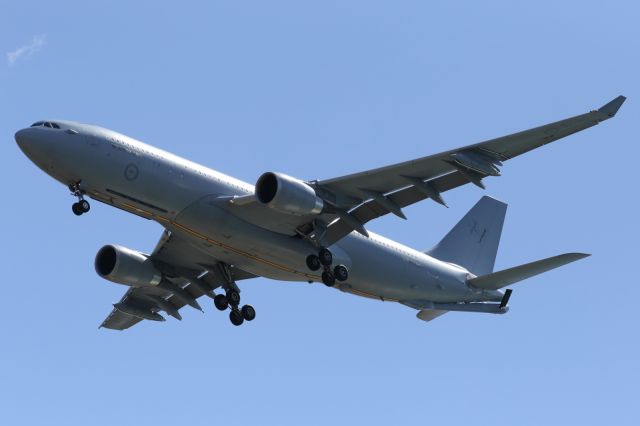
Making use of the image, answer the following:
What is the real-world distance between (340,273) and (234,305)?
18.7 feet

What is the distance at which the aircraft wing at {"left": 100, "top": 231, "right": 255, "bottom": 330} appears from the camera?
4347 centimetres

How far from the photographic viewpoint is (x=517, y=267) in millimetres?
43188

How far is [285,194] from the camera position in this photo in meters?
37.2

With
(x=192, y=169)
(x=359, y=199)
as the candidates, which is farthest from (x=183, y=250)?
(x=359, y=199)

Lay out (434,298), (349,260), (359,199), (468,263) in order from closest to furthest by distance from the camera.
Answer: (359,199) → (349,260) → (434,298) → (468,263)

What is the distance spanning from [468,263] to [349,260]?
8.91 meters

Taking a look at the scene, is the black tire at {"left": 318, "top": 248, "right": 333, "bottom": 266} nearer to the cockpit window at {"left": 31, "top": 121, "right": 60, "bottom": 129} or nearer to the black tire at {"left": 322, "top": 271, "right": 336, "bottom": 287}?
the black tire at {"left": 322, "top": 271, "right": 336, "bottom": 287}

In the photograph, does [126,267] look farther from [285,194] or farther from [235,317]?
[285,194]

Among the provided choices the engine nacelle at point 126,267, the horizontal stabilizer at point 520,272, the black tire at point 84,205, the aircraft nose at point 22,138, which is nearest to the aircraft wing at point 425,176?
the horizontal stabilizer at point 520,272

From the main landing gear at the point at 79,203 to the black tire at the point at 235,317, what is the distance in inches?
362

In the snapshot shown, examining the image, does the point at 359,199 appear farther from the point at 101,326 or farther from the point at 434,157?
the point at 101,326

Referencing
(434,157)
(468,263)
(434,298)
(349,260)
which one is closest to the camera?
(434,157)

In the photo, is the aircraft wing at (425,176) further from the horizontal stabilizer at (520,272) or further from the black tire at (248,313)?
the black tire at (248,313)

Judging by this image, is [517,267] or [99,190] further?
[517,267]
